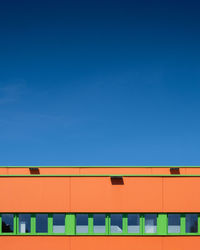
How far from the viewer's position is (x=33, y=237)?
64.1 feet

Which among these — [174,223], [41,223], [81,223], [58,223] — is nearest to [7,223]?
[41,223]

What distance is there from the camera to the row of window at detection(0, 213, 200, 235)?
19.5 meters

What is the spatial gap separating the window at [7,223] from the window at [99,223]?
433 cm

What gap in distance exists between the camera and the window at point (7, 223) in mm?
19703

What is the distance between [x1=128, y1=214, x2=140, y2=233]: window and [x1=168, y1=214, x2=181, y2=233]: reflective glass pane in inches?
64.6

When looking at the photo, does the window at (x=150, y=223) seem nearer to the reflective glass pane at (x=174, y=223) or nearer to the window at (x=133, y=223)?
the window at (x=133, y=223)

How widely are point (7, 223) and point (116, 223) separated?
18.7ft

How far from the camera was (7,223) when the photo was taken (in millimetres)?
19750

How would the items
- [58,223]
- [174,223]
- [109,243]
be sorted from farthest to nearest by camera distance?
[58,223] → [174,223] → [109,243]

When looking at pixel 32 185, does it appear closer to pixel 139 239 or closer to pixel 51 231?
pixel 51 231

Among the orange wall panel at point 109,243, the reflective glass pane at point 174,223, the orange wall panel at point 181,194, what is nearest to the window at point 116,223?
the orange wall panel at point 109,243

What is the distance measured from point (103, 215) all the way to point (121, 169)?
8426 millimetres

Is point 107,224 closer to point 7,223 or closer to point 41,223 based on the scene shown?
point 41,223

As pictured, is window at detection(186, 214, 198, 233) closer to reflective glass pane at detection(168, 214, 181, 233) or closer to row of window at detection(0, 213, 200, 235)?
→ row of window at detection(0, 213, 200, 235)
